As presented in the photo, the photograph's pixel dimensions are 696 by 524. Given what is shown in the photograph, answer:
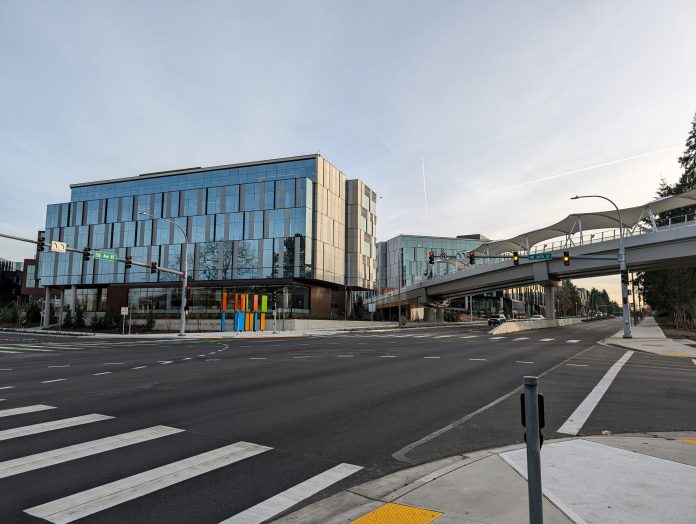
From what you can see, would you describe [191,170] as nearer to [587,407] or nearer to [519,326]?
[519,326]

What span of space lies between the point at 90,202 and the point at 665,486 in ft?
278

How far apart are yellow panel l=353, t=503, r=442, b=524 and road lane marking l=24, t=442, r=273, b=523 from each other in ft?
7.27

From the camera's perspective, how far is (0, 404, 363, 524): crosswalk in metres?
4.27

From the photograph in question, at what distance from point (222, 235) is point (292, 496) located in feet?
210

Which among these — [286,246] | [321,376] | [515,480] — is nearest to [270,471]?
[515,480]

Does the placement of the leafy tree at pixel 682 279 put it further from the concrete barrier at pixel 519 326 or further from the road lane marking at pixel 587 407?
the road lane marking at pixel 587 407

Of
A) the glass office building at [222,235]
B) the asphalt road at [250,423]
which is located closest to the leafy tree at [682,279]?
the glass office building at [222,235]

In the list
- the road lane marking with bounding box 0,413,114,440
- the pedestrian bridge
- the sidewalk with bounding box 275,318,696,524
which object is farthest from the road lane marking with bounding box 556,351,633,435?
the pedestrian bridge

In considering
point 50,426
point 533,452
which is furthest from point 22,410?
point 533,452

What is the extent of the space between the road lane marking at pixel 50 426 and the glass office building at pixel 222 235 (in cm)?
4818

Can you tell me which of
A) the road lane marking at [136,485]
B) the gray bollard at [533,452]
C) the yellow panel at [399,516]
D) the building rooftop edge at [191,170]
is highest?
the building rooftop edge at [191,170]

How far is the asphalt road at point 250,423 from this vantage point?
15.4ft

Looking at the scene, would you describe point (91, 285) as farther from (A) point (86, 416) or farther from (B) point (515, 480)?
(B) point (515, 480)

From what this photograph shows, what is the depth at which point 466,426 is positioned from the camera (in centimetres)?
752
